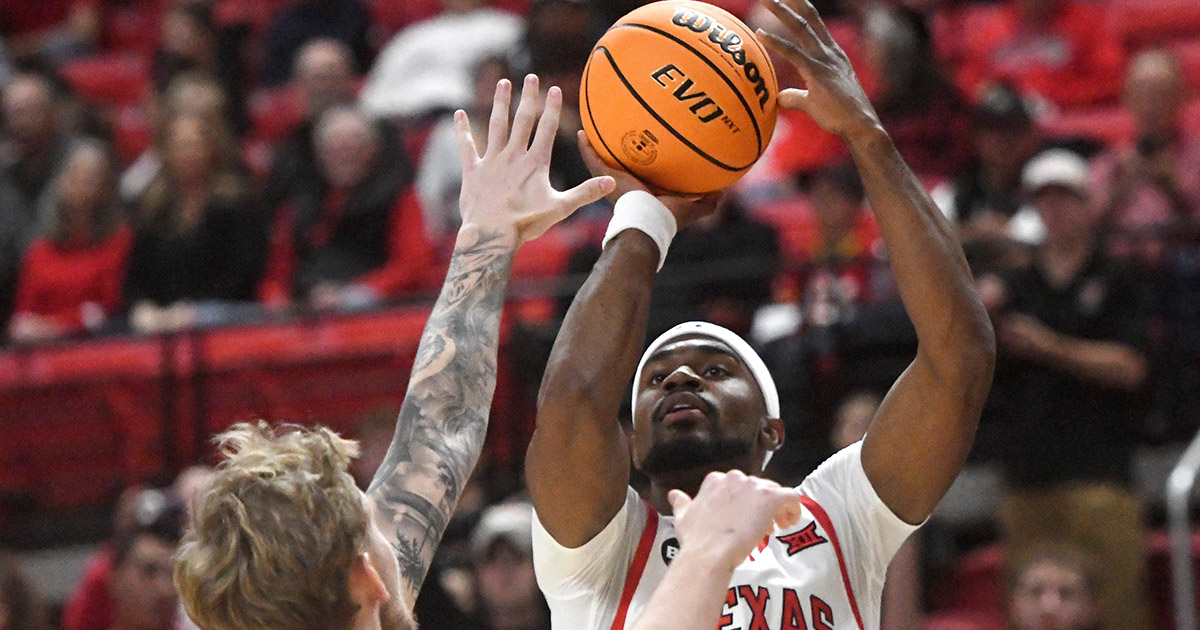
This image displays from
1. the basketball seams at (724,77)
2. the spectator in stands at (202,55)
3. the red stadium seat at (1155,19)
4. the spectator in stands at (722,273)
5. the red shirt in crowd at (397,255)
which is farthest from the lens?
the spectator in stands at (202,55)

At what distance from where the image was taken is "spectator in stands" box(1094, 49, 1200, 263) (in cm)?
741

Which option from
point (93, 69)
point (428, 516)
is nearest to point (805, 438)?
point (428, 516)

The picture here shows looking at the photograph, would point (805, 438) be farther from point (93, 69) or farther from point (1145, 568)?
point (93, 69)

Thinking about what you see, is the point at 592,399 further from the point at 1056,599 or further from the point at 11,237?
the point at 11,237

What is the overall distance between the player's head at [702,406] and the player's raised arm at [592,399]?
32 centimetres

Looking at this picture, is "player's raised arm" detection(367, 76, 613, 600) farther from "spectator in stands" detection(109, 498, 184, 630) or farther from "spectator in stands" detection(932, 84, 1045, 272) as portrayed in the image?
"spectator in stands" detection(932, 84, 1045, 272)

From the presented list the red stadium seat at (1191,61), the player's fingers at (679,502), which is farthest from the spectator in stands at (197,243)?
the player's fingers at (679,502)

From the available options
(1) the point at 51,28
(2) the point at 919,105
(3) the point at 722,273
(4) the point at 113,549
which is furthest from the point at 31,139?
(2) the point at 919,105

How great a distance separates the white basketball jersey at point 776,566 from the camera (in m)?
3.83

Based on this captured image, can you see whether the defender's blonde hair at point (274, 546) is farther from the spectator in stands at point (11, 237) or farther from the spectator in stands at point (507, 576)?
the spectator in stands at point (11, 237)

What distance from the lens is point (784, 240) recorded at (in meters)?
8.44

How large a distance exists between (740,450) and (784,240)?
4.29 metres

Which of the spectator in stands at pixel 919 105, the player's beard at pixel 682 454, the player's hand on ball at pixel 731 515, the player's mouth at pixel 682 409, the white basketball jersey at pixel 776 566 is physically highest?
the player's hand on ball at pixel 731 515

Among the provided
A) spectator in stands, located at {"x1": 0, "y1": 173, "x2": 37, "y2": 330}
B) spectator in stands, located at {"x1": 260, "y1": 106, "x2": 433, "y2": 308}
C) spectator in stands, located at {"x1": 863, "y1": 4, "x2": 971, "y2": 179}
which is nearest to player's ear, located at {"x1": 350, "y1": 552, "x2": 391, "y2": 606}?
spectator in stands, located at {"x1": 863, "y1": 4, "x2": 971, "y2": 179}
